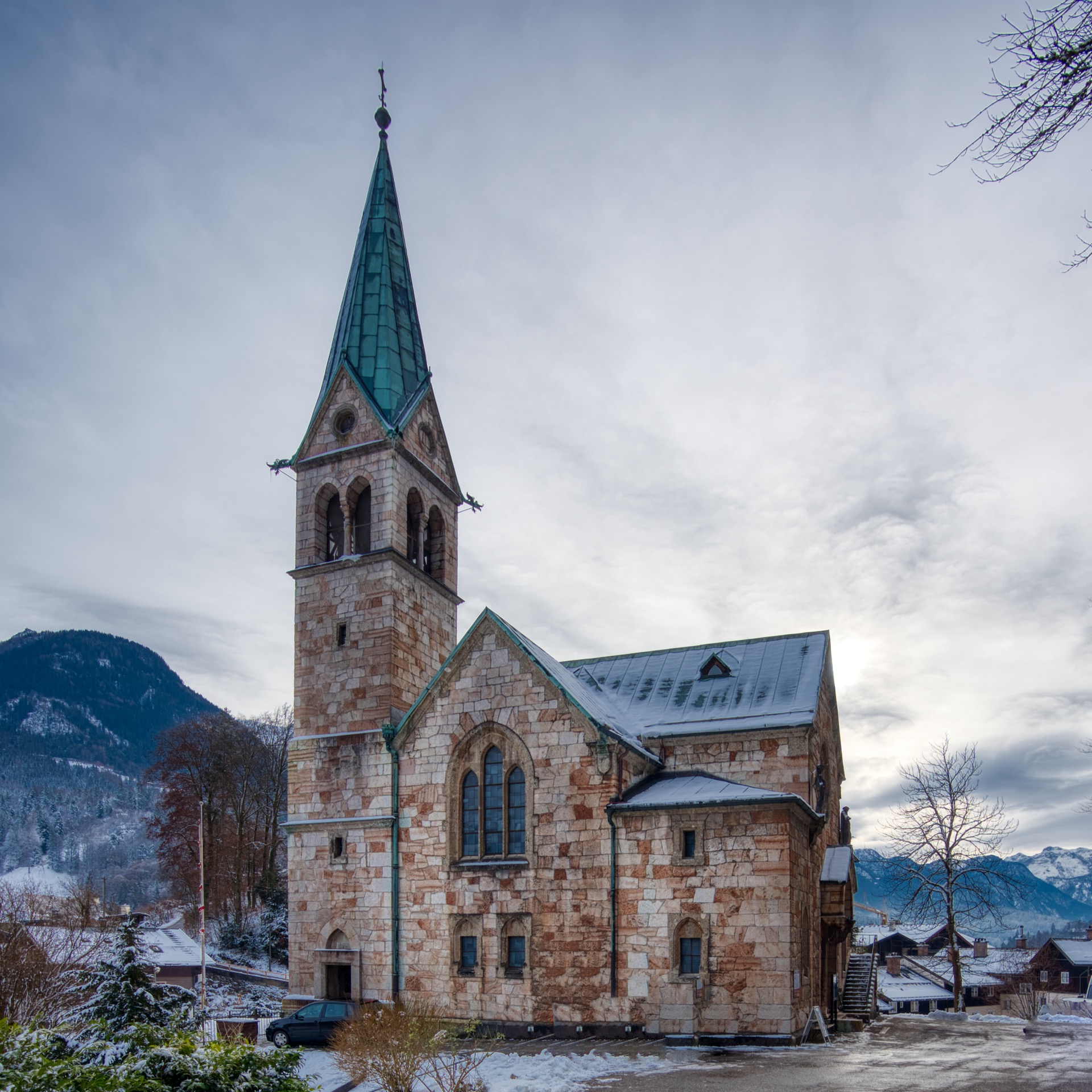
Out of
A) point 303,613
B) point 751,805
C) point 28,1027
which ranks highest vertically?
point 303,613

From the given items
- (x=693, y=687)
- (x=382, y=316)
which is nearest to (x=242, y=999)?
(x=693, y=687)

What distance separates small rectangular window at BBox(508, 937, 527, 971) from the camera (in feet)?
76.4

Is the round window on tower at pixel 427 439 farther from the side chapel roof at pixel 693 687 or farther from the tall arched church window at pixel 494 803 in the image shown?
the tall arched church window at pixel 494 803

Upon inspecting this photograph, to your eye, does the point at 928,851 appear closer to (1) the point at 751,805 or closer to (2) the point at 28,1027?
(1) the point at 751,805

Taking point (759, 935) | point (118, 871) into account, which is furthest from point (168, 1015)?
point (118, 871)

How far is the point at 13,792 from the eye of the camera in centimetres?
19062

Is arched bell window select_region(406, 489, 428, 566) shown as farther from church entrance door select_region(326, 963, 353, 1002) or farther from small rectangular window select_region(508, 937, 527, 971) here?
small rectangular window select_region(508, 937, 527, 971)

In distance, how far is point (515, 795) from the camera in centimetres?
2452

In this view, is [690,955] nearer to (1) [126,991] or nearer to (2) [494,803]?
(2) [494,803]

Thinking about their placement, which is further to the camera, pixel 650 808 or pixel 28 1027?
pixel 650 808

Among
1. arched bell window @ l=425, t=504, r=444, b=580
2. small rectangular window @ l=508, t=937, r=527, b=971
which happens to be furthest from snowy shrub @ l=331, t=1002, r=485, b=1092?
arched bell window @ l=425, t=504, r=444, b=580

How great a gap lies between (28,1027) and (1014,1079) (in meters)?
13.8

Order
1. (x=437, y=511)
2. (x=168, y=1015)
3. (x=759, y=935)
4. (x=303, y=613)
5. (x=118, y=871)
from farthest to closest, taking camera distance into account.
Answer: (x=118, y=871) → (x=437, y=511) → (x=303, y=613) → (x=759, y=935) → (x=168, y=1015)

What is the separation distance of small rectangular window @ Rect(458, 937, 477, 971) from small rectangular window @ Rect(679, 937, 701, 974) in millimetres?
5091
